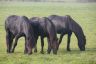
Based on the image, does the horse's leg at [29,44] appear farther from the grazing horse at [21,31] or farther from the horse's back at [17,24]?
the horse's back at [17,24]

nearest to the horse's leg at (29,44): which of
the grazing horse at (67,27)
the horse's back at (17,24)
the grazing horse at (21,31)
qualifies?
the grazing horse at (21,31)

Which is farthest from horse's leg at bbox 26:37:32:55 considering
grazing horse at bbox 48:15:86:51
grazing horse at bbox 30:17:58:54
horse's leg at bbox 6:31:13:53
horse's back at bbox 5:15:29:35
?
grazing horse at bbox 48:15:86:51

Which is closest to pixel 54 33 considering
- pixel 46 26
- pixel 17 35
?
pixel 46 26

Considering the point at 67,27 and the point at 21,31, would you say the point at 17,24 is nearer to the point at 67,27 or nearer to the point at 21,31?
the point at 21,31

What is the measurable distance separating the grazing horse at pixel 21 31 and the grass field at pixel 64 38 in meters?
0.26

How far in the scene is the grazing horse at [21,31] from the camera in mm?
10516

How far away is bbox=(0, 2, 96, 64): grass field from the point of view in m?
9.98

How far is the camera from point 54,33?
10.9 m

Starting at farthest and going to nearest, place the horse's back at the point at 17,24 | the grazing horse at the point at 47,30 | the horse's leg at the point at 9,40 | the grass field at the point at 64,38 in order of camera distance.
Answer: the horse's leg at the point at 9,40 < the grazing horse at the point at 47,30 < the horse's back at the point at 17,24 < the grass field at the point at 64,38

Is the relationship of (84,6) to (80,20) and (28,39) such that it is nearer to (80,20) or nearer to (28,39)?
(80,20)

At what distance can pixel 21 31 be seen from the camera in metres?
10.7

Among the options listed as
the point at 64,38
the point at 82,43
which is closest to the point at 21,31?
the point at 82,43

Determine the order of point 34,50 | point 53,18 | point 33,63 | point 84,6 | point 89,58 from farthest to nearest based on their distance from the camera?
point 84,6
point 53,18
point 34,50
point 89,58
point 33,63

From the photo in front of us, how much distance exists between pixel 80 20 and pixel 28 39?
194 inches
